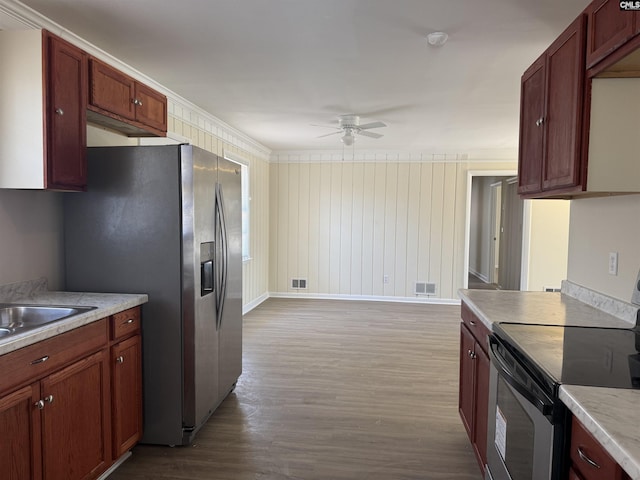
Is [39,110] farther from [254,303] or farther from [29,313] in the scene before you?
[254,303]

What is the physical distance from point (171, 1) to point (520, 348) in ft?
7.71

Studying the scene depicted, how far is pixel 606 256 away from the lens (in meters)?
Answer: 2.26

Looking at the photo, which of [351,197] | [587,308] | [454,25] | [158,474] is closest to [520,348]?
[587,308]

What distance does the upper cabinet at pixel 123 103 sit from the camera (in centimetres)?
237

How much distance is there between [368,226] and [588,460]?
19.1 ft

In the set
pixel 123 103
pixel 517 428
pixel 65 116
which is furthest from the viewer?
pixel 123 103

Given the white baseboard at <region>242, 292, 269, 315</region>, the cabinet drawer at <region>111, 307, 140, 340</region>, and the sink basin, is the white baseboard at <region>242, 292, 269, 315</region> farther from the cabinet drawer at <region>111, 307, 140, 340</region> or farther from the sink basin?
the sink basin

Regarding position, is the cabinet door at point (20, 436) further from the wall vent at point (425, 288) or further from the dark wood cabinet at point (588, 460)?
the wall vent at point (425, 288)

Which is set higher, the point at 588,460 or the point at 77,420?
the point at 588,460

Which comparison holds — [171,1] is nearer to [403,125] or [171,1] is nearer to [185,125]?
[185,125]

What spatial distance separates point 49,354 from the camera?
1.74 m

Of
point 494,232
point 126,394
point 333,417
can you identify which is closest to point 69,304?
point 126,394

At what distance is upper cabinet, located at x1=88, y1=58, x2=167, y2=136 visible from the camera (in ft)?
7.77

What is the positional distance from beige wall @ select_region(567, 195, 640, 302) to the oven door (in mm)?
870
